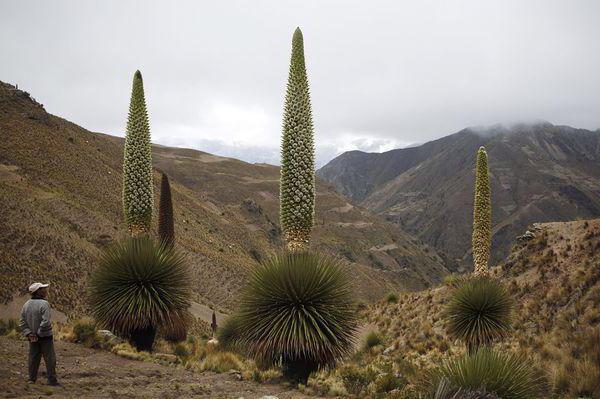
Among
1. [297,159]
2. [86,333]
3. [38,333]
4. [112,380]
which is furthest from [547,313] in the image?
[38,333]

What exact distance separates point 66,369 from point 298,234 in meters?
5.28

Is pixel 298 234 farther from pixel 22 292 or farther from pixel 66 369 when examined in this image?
pixel 22 292

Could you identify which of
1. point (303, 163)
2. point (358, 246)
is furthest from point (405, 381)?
point (358, 246)

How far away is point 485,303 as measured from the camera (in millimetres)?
11625

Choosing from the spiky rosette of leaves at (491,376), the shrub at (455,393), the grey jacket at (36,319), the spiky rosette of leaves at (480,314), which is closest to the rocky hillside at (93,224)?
the spiky rosette of leaves at (491,376)

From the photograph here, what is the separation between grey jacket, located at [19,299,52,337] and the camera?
24.0 feet

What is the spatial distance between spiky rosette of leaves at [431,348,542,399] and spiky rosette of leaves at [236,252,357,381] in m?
1.72

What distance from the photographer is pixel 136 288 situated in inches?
394

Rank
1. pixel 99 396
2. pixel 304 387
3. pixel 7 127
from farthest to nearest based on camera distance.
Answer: pixel 7 127 < pixel 304 387 < pixel 99 396

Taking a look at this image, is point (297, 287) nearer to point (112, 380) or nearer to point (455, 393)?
point (455, 393)

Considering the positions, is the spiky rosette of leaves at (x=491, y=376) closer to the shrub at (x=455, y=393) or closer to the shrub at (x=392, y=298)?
the shrub at (x=455, y=393)

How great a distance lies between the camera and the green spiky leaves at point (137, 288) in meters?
9.84

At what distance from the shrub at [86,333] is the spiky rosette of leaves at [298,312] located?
5869 mm

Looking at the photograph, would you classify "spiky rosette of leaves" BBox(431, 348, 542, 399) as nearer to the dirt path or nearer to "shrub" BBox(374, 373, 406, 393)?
the dirt path
